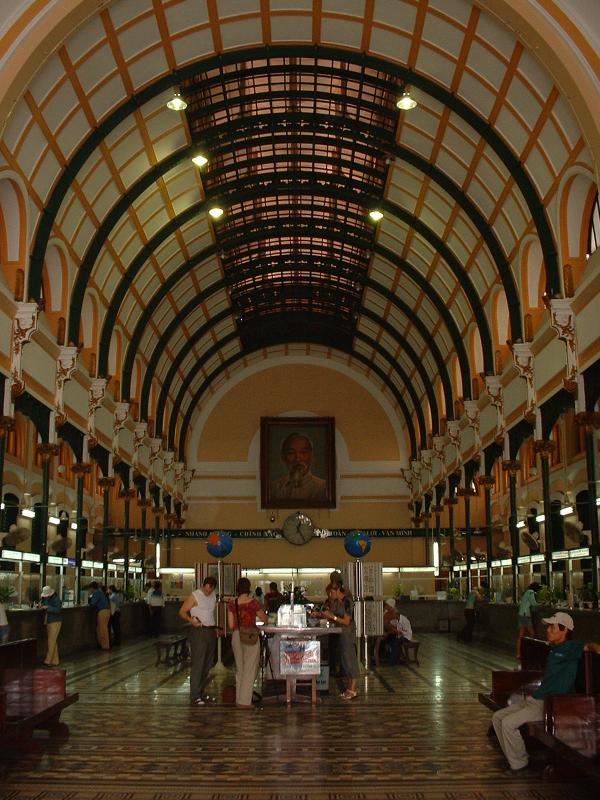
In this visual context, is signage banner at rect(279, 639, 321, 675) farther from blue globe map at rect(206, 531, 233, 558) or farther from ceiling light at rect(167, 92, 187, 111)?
ceiling light at rect(167, 92, 187, 111)

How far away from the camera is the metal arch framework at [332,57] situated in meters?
21.0

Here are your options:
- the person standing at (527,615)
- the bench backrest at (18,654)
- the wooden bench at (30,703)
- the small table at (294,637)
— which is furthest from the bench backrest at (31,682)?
the person standing at (527,615)

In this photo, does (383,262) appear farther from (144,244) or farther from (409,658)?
(409,658)

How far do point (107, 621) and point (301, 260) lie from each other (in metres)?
19.0

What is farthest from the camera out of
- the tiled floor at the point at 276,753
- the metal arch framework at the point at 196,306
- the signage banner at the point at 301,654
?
the metal arch framework at the point at 196,306

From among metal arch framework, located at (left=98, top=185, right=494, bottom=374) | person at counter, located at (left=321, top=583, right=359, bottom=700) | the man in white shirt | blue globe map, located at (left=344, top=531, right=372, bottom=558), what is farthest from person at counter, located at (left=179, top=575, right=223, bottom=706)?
A: metal arch framework, located at (left=98, top=185, right=494, bottom=374)

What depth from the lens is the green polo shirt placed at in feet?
27.8

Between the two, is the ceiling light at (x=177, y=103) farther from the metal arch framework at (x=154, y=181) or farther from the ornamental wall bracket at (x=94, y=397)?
the ornamental wall bracket at (x=94, y=397)

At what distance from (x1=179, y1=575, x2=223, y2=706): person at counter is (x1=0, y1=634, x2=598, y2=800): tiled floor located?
39cm

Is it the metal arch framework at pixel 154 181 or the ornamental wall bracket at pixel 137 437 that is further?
the ornamental wall bracket at pixel 137 437

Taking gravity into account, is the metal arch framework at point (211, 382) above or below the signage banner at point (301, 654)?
above

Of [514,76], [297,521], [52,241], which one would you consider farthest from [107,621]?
[297,521]

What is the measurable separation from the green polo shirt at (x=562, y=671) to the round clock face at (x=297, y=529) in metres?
39.3

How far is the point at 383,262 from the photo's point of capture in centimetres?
3659
